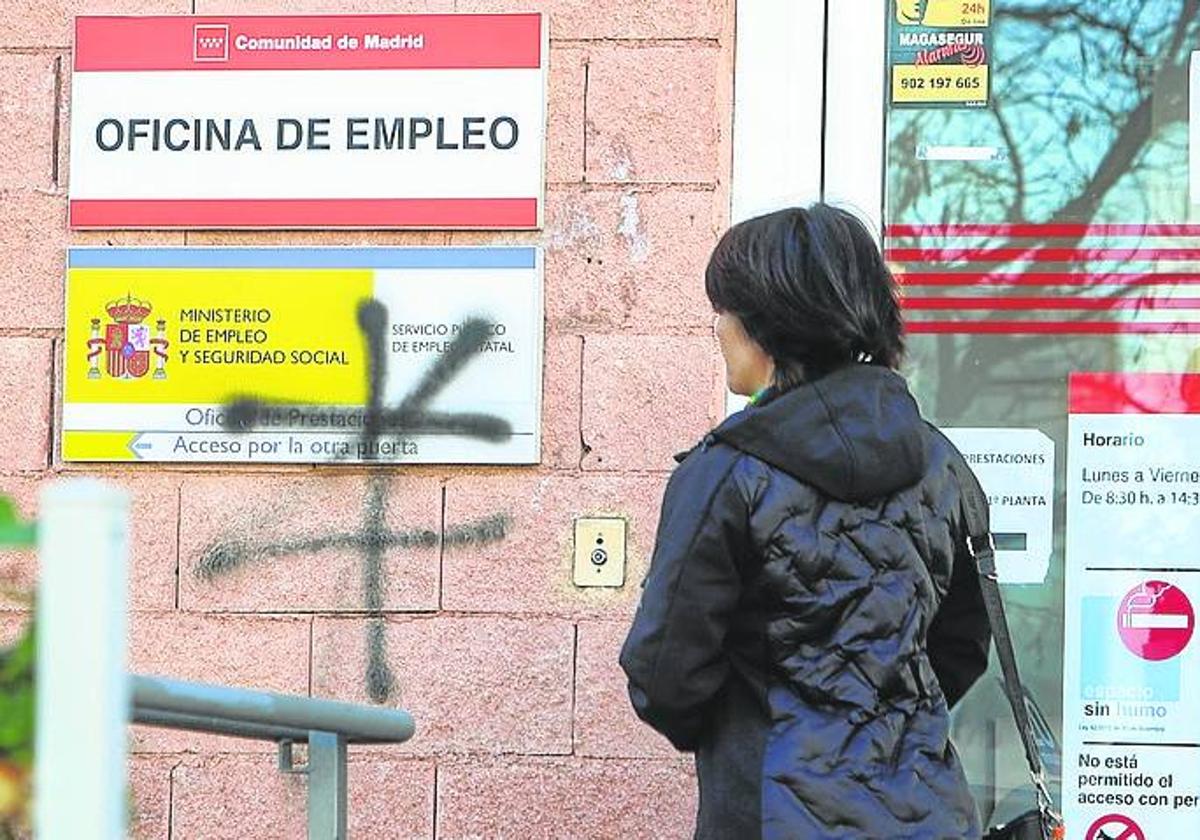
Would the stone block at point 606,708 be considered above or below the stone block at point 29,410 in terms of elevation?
below

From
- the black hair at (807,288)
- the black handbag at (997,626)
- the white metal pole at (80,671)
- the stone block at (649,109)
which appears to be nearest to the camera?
the white metal pole at (80,671)

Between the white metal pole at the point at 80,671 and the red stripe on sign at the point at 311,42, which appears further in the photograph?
the red stripe on sign at the point at 311,42

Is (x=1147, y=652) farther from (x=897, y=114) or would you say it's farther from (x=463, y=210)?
(x=463, y=210)

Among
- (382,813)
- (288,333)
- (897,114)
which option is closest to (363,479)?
(288,333)

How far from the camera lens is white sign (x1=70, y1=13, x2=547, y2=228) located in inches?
186

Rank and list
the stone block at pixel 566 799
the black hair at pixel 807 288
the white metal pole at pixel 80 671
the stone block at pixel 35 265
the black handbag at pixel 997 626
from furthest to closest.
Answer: the stone block at pixel 35 265
the stone block at pixel 566 799
the black handbag at pixel 997 626
the black hair at pixel 807 288
the white metal pole at pixel 80 671

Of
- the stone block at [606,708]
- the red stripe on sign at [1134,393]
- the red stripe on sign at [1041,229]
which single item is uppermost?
the red stripe on sign at [1041,229]

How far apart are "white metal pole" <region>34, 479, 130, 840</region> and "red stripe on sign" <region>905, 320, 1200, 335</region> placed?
340 centimetres

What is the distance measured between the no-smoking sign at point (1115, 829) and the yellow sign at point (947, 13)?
5.67 feet

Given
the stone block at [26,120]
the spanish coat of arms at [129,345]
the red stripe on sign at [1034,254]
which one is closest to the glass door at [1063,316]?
the red stripe on sign at [1034,254]

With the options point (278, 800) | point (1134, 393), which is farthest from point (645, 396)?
point (278, 800)

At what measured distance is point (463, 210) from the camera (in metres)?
4.70

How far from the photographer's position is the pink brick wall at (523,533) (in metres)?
4.64

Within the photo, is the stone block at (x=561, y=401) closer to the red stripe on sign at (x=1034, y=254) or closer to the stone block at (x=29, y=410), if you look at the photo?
the red stripe on sign at (x=1034, y=254)
